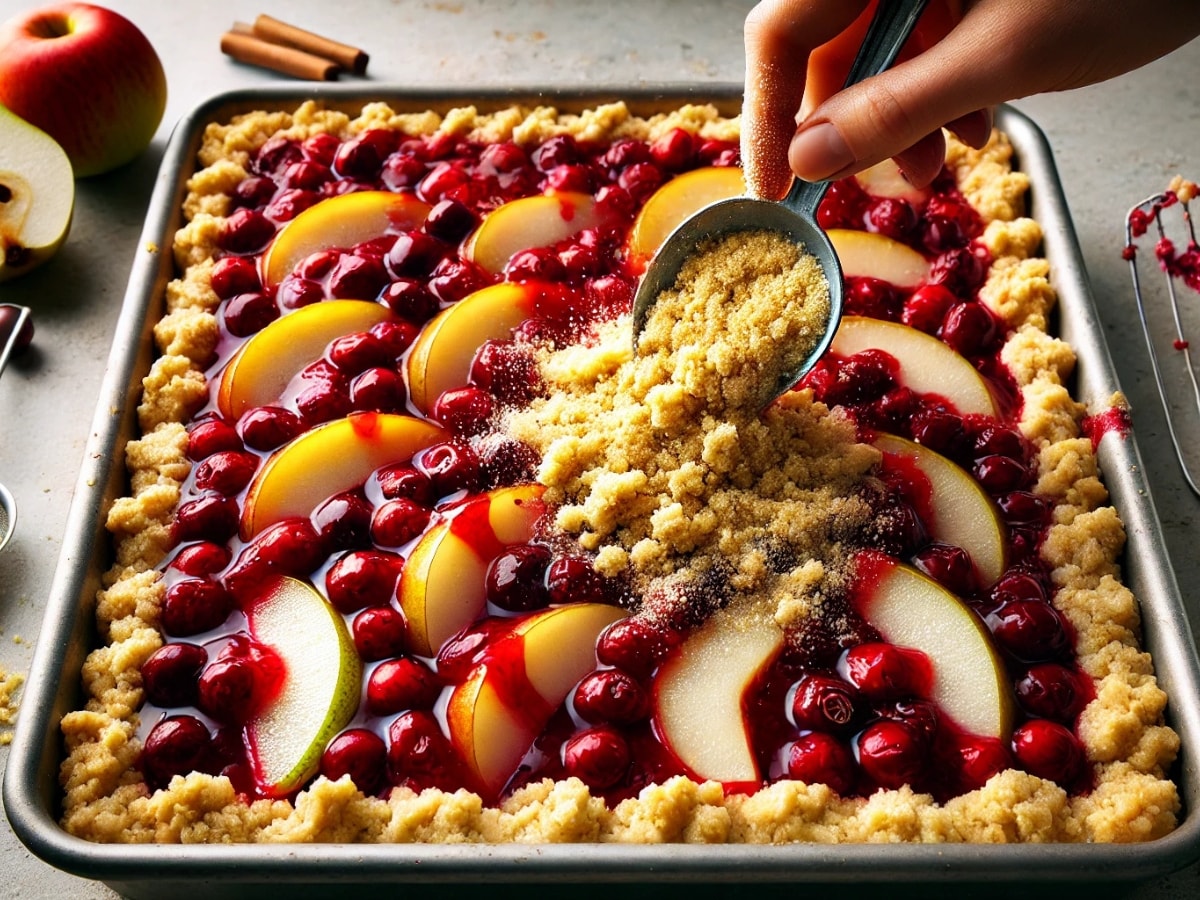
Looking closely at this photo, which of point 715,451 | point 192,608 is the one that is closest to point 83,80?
point 192,608

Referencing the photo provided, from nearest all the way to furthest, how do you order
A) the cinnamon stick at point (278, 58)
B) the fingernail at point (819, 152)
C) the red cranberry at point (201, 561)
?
1. the fingernail at point (819, 152)
2. the red cranberry at point (201, 561)
3. the cinnamon stick at point (278, 58)

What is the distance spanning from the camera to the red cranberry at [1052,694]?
6.91ft

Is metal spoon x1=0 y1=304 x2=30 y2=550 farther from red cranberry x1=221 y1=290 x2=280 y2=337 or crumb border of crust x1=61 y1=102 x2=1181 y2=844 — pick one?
red cranberry x1=221 y1=290 x2=280 y2=337

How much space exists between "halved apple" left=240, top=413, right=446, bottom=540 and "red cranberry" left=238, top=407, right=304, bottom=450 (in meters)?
0.04

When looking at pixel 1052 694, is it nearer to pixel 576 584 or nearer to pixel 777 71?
pixel 576 584

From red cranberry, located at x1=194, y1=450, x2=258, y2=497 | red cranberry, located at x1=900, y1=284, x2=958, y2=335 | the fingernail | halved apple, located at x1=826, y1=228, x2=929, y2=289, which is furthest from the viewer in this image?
halved apple, located at x1=826, y1=228, x2=929, y2=289

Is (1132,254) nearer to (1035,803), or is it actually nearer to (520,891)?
(1035,803)

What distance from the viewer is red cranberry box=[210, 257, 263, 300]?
109 inches

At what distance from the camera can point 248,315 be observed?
107 inches

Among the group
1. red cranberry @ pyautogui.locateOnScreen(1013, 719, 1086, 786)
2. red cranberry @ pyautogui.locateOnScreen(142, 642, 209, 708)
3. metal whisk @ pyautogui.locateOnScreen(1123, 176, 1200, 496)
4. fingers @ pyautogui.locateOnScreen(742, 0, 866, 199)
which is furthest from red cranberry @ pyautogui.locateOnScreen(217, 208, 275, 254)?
metal whisk @ pyautogui.locateOnScreen(1123, 176, 1200, 496)

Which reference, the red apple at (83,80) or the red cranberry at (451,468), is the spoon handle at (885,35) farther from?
the red apple at (83,80)

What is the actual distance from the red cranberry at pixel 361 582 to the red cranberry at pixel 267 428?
1.15 feet

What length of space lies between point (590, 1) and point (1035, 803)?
2820 mm

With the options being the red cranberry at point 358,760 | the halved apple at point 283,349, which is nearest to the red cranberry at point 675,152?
the halved apple at point 283,349
